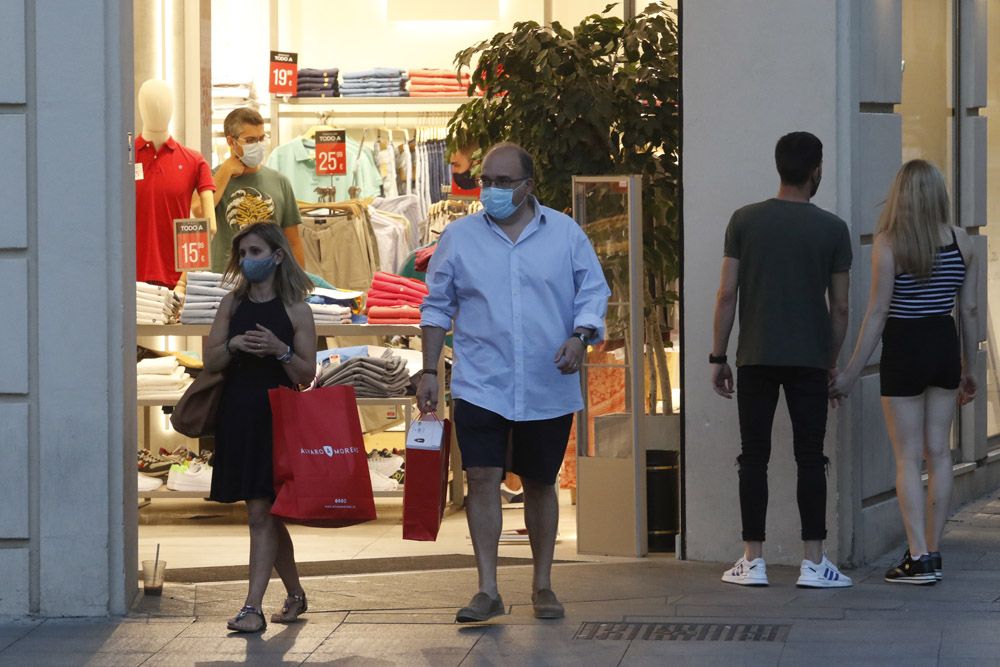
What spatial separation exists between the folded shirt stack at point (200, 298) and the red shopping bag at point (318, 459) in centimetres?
329

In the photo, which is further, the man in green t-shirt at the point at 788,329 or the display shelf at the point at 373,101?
the display shelf at the point at 373,101

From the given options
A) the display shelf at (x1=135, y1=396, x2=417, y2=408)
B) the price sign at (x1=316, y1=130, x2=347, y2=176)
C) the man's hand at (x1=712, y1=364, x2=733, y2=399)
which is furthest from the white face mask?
the man's hand at (x1=712, y1=364, x2=733, y2=399)

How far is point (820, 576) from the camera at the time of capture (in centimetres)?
671

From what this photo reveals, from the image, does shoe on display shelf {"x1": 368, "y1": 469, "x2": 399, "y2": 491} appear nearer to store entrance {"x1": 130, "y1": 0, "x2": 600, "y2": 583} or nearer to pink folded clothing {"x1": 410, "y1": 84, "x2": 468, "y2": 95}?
store entrance {"x1": 130, "y1": 0, "x2": 600, "y2": 583}

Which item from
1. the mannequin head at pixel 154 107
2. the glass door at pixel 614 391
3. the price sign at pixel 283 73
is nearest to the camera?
the glass door at pixel 614 391

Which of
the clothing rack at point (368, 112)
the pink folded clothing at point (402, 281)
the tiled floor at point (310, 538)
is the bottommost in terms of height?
the tiled floor at point (310, 538)

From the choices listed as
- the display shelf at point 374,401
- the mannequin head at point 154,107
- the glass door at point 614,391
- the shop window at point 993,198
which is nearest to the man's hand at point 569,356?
the glass door at point 614,391

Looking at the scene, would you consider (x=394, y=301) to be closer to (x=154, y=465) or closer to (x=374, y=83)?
(x=154, y=465)

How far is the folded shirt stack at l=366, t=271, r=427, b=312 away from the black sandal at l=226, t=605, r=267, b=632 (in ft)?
11.9

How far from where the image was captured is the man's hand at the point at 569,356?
5.98 m

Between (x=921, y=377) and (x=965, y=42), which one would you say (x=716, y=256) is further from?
(x=965, y=42)

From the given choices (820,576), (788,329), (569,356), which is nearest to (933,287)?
(788,329)

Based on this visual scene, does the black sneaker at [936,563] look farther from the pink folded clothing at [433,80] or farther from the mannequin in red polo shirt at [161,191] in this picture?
the pink folded clothing at [433,80]

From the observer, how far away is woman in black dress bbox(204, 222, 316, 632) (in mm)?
6094
